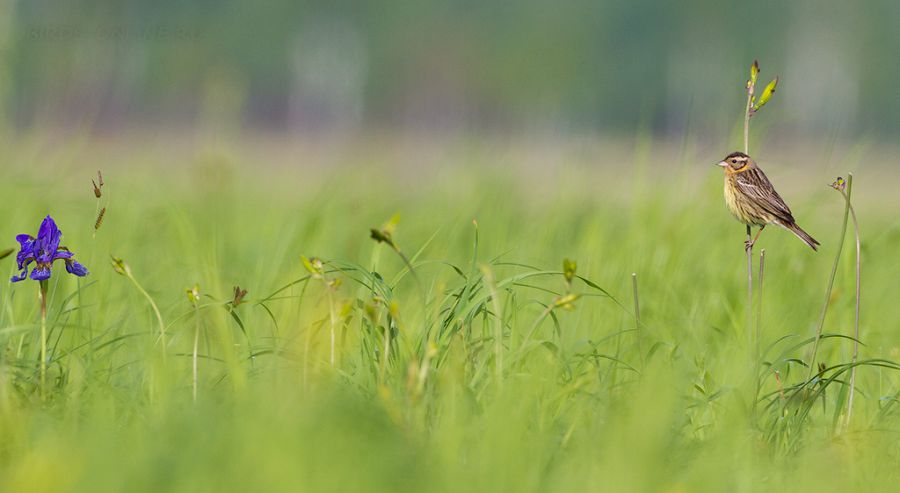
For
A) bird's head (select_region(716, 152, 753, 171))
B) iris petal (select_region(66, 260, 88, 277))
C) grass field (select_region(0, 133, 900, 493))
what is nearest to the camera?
grass field (select_region(0, 133, 900, 493))

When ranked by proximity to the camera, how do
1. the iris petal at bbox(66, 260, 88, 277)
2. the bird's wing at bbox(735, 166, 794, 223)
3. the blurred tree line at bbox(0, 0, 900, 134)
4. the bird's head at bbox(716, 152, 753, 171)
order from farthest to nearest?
the blurred tree line at bbox(0, 0, 900, 134) < the bird's head at bbox(716, 152, 753, 171) < the bird's wing at bbox(735, 166, 794, 223) < the iris petal at bbox(66, 260, 88, 277)

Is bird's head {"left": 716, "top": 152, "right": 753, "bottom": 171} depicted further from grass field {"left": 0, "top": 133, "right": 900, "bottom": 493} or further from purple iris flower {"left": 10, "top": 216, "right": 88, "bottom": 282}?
purple iris flower {"left": 10, "top": 216, "right": 88, "bottom": 282}

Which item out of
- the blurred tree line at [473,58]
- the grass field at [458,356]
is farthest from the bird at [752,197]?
the blurred tree line at [473,58]

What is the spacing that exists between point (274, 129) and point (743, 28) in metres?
35.9

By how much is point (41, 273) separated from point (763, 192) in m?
2.05

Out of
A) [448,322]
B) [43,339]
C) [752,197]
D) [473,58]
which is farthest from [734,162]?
[473,58]

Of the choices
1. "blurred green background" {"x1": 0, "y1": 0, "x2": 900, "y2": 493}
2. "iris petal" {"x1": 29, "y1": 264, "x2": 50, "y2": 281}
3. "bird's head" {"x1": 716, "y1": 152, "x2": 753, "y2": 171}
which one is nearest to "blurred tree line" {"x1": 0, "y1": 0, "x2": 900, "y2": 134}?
"blurred green background" {"x1": 0, "y1": 0, "x2": 900, "y2": 493}

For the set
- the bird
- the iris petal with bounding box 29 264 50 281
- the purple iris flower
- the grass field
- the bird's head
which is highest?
the bird's head

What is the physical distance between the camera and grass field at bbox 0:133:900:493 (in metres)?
2.31

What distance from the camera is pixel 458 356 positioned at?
289 centimetres

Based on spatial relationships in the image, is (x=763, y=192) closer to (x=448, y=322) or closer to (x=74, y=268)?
(x=448, y=322)

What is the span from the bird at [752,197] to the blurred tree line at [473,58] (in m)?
53.9

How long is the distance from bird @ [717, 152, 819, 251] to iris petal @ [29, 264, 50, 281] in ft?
6.44

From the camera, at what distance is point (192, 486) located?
214 centimetres
